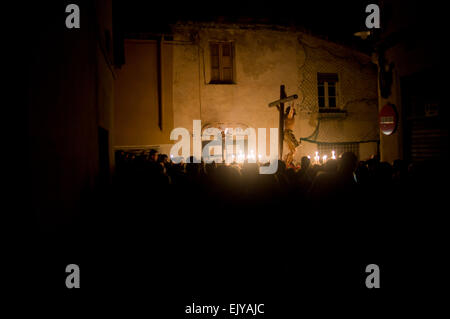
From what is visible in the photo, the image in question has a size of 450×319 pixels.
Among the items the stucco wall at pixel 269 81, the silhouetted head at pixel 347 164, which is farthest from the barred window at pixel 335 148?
the silhouetted head at pixel 347 164

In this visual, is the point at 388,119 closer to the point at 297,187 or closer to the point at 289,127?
the point at 289,127

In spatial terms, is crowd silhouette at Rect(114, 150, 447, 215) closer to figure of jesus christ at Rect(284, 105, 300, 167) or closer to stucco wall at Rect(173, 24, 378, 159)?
figure of jesus christ at Rect(284, 105, 300, 167)

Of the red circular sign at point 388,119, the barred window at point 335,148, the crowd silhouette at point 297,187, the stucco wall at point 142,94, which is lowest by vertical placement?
the crowd silhouette at point 297,187

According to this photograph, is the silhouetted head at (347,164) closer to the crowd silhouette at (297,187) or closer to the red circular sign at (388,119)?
the crowd silhouette at (297,187)

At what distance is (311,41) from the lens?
633 inches

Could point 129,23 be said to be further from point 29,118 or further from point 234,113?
point 29,118

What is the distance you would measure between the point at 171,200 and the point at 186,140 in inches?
380

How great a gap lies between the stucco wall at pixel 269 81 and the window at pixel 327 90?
254mm

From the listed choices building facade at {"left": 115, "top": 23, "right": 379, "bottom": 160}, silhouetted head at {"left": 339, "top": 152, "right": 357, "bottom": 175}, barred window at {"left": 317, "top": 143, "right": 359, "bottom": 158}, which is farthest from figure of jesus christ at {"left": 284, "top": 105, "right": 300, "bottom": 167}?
silhouetted head at {"left": 339, "top": 152, "right": 357, "bottom": 175}

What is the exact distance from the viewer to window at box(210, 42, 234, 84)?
1536 cm

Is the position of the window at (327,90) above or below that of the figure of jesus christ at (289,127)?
above

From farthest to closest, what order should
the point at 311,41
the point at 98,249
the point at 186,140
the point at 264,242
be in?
the point at 311,41 → the point at 186,140 → the point at 264,242 → the point at 98,249

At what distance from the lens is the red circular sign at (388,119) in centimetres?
935
